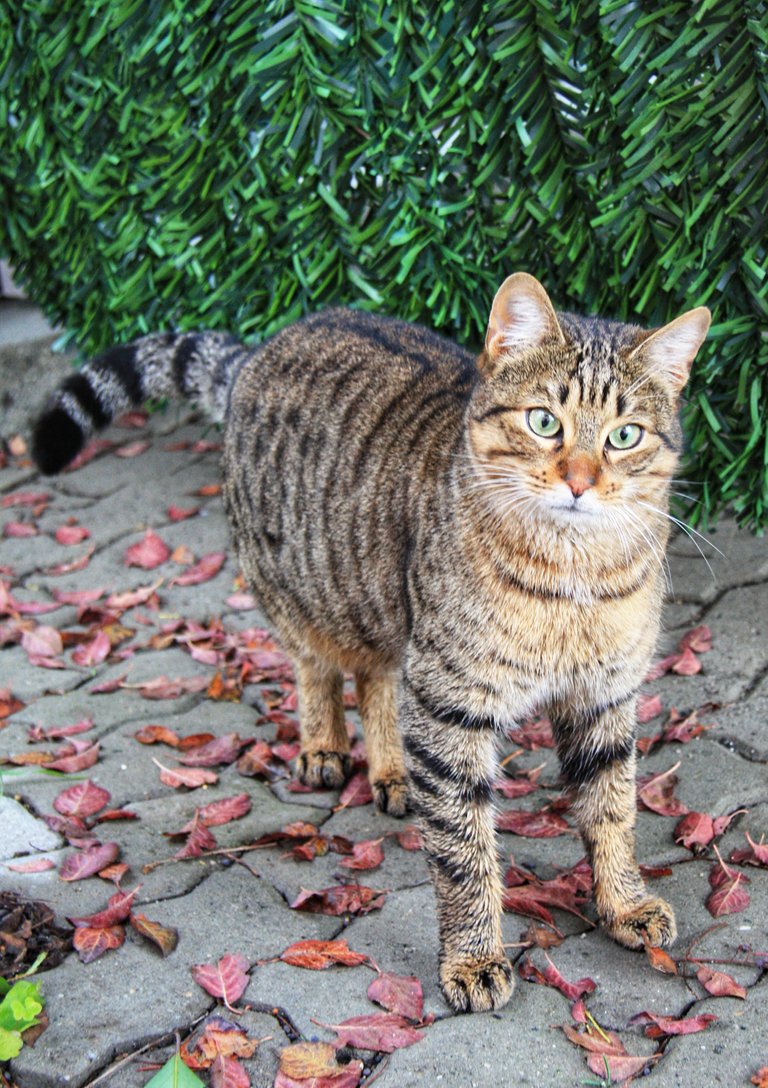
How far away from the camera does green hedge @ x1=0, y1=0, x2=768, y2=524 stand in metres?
3.40

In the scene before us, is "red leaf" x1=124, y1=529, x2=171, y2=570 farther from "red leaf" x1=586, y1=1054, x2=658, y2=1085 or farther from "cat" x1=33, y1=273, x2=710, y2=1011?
"red leaf" x1=586, y1=1054, x2=658, y2=1085

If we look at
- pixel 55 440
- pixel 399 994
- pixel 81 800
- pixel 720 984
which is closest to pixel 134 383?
pixel 55 440

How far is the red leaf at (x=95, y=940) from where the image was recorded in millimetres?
2741

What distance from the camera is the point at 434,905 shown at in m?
3.02

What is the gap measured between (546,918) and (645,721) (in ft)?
3.13

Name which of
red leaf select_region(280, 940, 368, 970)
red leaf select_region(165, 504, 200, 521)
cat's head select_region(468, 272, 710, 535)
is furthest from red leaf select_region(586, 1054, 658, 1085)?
red leaf select_region(165, 504, 200, 521)

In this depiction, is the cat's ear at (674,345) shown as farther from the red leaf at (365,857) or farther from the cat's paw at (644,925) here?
the red leaf at (365,857)

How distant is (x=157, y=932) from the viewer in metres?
2.82

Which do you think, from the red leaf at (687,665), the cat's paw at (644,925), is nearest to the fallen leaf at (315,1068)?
the cat's paw at (644,925)

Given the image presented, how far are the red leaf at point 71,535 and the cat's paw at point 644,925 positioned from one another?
306 centimetres

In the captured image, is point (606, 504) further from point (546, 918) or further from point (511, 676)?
point (546, 918)

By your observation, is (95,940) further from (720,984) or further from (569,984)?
(720,984)

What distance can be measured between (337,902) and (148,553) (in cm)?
233

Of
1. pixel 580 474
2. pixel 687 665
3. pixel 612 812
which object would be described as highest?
pixel 580 474
